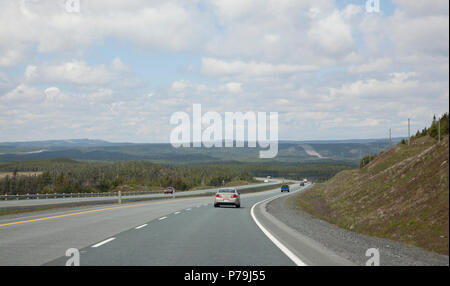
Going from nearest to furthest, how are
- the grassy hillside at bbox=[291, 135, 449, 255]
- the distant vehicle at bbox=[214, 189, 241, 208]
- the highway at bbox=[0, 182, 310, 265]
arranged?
the highway at bbox=[0, 182, 310, 265] < the grassy hillside at bbox=[291, 135, 449, 255] < the distant vehicle at bbox=[214, 189, 241, 208]

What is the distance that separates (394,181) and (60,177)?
119928mm

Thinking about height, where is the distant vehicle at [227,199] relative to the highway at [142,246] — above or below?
below

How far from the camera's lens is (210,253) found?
35.9 ft

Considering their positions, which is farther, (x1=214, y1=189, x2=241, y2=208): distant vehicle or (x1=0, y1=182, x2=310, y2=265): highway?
(x1=214, y1=189, x2=241, y2=208): distant vehicle

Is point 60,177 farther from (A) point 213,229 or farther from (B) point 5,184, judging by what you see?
(A) point 213,229

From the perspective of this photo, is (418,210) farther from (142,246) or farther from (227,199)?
(227,199)

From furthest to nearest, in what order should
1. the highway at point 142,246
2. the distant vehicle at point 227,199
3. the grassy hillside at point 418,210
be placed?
the distant vehicle at point 227,199 → the grassy hillside at point 418,210 → the highway at point 142,246

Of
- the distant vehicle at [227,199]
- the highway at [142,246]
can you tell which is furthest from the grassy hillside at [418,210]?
the distant vehicle at [227,199]

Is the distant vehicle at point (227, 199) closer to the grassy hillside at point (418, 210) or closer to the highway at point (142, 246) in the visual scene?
the grassy hillside at point (418, 210)

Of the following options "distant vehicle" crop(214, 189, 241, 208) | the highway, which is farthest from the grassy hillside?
"distant vehicle" crop(214, 189, 241, 208)

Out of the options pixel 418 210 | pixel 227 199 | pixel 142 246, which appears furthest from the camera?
pixel 227 199

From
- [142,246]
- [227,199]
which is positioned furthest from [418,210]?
[227,199]

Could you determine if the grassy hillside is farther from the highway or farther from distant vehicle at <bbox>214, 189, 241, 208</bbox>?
distant vehicle at <bbox>214, 189, 241, 208</bbox>
